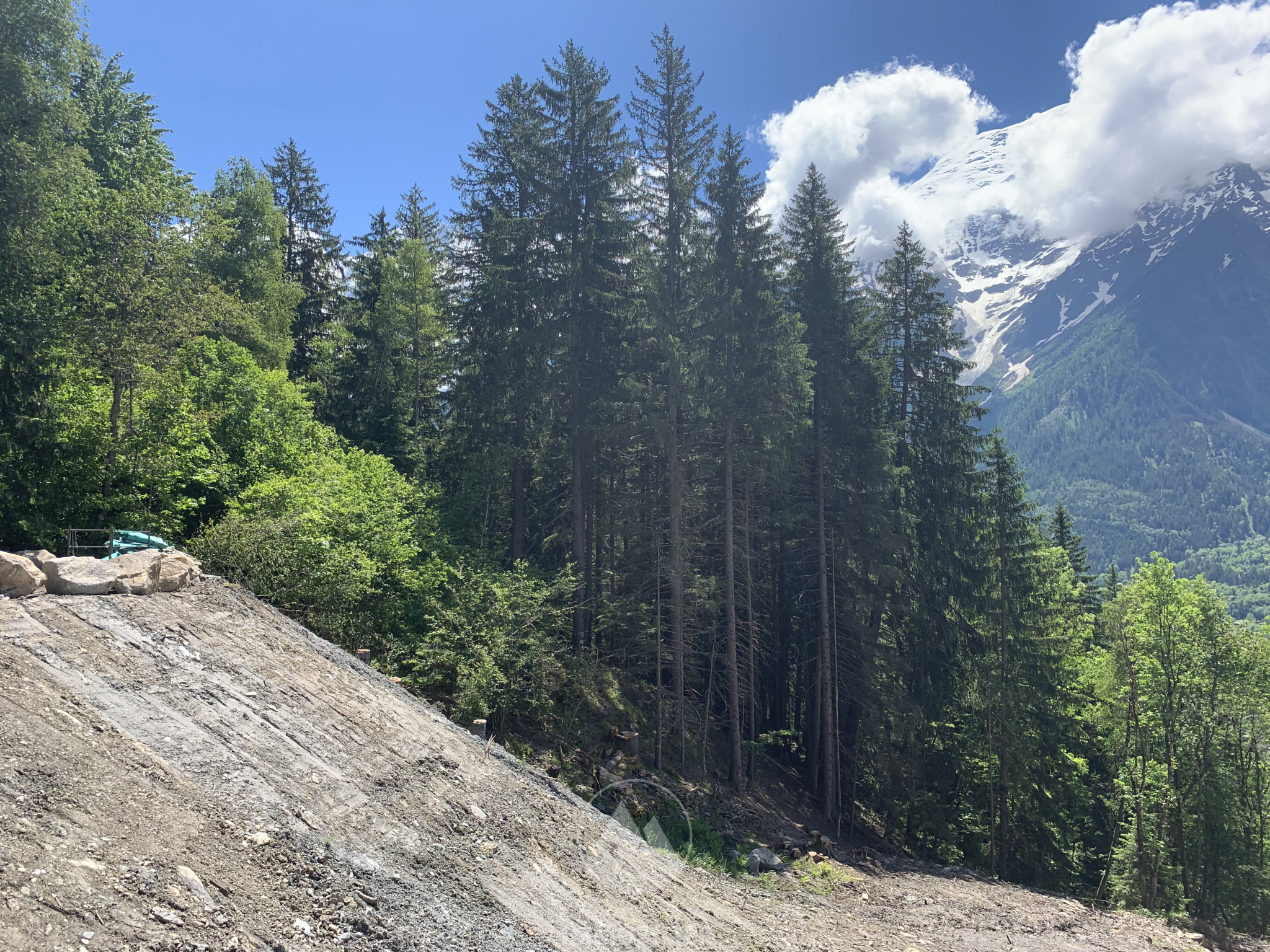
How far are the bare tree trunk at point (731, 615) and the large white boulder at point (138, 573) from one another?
1329cm

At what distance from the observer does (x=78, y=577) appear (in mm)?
7883

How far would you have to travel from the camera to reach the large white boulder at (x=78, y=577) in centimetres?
777

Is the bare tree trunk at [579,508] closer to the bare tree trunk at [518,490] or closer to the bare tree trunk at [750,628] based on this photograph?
the bare tree trunk at [518,490]

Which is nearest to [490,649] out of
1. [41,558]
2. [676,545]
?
[676,545]

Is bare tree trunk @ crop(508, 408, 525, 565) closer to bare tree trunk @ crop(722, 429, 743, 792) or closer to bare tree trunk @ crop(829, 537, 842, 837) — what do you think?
bare tree trunk @ crop(722, 429, 743, 792)

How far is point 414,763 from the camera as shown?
8477mm

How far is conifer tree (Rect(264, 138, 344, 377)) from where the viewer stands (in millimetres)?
31141

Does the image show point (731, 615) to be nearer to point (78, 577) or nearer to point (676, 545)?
point (676, 545)

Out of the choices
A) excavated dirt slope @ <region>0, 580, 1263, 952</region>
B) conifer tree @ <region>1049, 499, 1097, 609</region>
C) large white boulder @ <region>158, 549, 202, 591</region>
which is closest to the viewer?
excavated dirt slope @ <region>0, 580, 1263, 952</region>

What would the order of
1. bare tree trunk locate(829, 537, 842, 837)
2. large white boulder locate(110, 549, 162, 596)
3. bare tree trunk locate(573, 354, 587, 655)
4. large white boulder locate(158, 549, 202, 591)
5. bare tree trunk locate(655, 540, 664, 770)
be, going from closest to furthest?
1. large white boulder locate(110, 549, 162, 596)
2. large white boulder locate(158, 549, 202, 591)
3. bare tree trunk locate(655, 540, 664, 770)
4. bare tree trunk locate(573, 354, 587, 655)
5. bare tree trunk locate(829, 537, 842, 837)

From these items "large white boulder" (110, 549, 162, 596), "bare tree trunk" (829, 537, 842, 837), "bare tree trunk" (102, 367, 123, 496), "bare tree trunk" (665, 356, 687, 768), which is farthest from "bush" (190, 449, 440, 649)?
"bare tree trunk" (829, 537, 842, 837)

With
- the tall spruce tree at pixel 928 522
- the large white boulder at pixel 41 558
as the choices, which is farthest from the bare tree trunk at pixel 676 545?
the large white boulder at pixel 41 558

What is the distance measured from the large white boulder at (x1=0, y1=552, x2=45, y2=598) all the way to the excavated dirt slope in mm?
216

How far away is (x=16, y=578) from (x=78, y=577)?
567 mm
